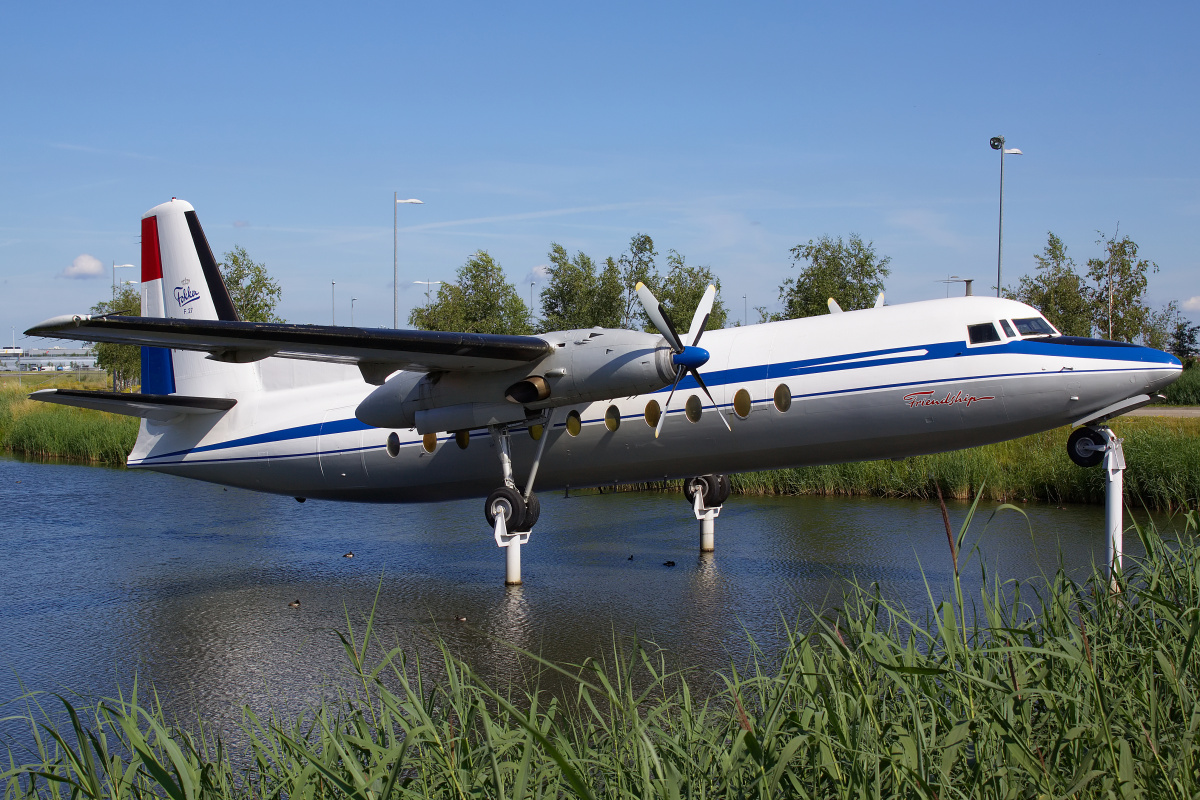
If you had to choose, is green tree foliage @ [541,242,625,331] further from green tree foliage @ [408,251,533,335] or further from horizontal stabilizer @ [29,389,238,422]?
horizontal stabilizer @ [29,389,238,422]

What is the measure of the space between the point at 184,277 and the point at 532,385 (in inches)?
326

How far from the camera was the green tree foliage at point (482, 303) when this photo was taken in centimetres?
4109

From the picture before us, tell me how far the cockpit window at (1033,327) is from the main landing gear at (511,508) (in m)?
6.06

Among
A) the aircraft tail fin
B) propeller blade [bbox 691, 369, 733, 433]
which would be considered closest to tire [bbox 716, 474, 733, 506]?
propeller blade [bbox 691, 369, 733, 433]

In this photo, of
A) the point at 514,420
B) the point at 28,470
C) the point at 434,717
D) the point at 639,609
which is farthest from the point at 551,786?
the point at 28,470

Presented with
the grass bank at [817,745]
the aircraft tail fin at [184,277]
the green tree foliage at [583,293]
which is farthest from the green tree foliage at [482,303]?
the grass bank at [817,745]

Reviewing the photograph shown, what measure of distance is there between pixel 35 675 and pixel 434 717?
18.4 feet

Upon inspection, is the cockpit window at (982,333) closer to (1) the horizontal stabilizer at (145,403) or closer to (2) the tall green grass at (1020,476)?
(2) the tall green grass at (1020,476)

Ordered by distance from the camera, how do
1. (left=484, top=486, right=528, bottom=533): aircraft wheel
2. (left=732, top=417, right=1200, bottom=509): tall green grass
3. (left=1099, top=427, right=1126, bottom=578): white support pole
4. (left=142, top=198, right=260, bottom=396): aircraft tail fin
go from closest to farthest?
(left=1099, top=427, right=1126, bottom=578): white support pole
(left=484, top=486, right=528, bottom=533): aircraft wheel
(left=142, top=198, right=260, bottom=396): aircraft tail fin
(left=732, top=417, right=1200, bottom=509): tall green grass

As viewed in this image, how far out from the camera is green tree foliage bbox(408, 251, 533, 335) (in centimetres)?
4109

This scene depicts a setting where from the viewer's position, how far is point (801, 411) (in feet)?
37.3

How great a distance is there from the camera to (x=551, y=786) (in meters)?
4.31

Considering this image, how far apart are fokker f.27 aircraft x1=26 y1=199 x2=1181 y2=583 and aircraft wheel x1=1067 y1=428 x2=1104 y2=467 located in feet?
0.10

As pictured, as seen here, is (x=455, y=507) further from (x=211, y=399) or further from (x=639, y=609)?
(x=639, y=609)
